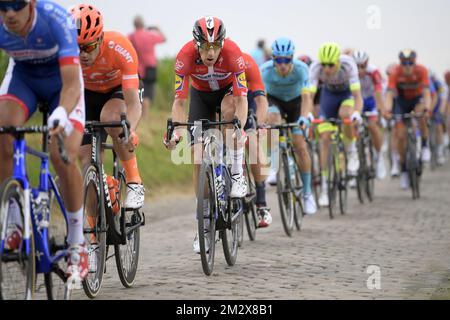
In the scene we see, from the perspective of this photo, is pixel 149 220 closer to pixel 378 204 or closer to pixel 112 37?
pixel 378 204

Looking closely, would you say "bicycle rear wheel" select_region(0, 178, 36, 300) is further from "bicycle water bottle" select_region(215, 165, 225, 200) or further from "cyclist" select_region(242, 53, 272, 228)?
"cyclist" select_region(242, 53, 272, 228)

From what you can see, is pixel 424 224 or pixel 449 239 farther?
pixel 424 224

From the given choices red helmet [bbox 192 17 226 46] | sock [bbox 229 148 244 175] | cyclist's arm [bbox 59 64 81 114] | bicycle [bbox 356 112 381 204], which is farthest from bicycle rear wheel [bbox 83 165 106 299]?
bicycle [bbox 356 112 381 204]

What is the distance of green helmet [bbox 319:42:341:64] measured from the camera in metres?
14.7

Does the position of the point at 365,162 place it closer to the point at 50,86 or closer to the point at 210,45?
the point at 210,45

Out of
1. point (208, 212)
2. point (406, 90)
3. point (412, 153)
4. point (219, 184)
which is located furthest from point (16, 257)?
point (406, 90)

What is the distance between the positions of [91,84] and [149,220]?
6.65 m

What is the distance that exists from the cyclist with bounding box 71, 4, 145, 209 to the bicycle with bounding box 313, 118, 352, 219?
6.59 metres

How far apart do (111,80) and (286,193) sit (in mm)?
4677

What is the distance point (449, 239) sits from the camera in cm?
1202

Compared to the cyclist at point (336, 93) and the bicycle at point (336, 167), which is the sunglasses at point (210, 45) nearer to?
the cyclist at point (336, 93)

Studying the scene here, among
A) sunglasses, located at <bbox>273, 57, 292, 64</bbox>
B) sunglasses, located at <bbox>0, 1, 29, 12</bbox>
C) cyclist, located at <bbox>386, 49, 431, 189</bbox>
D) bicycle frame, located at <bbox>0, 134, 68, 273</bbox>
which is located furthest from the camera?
cyclist, located at <bbox>386, 49, 431, 189</bbox>

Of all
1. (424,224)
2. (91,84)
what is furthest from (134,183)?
(424,224)
